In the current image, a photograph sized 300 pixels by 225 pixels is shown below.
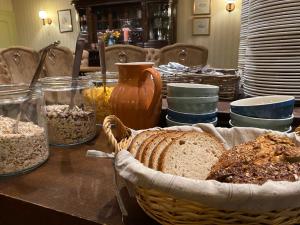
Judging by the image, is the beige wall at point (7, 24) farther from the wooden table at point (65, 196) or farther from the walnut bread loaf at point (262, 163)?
the walnut bread loaf at point (262, 163)

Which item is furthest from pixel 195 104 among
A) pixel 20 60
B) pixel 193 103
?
pixel 20 60

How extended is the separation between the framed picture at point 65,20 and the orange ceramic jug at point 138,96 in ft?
15.9

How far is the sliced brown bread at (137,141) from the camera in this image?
0.45 m

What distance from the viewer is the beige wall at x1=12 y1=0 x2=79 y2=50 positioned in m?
5.08

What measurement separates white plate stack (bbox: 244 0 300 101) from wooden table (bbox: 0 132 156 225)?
601mm

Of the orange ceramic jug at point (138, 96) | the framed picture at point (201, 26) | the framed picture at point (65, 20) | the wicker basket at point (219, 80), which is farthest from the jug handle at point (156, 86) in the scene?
the framed picture at point (65, 20)

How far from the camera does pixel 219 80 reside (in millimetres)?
859

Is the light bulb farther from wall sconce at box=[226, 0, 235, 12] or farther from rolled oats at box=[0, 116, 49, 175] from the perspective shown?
rolled oats at box=[0, 116, 49, 175]

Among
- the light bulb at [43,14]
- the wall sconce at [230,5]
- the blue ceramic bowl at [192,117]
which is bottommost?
the blue ceramic bowl at [192,117]

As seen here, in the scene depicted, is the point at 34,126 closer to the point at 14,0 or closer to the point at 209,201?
the point at 209,201

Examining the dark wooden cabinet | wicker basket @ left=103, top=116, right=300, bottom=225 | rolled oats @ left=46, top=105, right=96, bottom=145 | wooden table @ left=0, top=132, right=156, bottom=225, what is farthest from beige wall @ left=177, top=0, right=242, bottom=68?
wicker basket @ left=103, top=116, right=300, bottom=225

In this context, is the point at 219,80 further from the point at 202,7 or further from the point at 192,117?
the point at 202,7

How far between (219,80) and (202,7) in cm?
354

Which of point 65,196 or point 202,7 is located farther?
point 202,7
